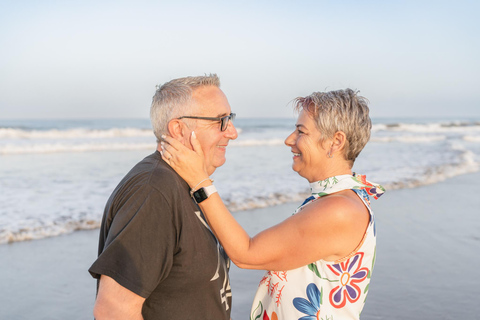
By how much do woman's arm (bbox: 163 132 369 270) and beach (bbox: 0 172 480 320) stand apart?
2566 millimetres

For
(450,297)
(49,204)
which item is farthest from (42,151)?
(450,297)

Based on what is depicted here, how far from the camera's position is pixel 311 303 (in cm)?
235

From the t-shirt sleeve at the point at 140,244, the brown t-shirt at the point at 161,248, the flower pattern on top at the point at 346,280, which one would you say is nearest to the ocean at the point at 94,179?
the brown t-shirt at the point at 161,248

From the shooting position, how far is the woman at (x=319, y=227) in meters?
2.22

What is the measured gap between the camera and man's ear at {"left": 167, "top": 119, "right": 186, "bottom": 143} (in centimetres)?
235

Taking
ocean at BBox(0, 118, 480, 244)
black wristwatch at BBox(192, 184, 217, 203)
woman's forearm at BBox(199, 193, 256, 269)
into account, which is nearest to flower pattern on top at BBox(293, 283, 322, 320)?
woman's forearm at BBox(199, 193, 256, 269)

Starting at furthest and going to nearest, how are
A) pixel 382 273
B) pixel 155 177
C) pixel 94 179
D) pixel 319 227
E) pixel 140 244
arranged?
pixel 94 179 → pixel 382 273 → pixel 319 227 → pixel 155 177 → pixel 140 244

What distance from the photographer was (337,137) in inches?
95.5

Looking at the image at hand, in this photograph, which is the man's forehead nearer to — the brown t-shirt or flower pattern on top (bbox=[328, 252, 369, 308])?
the brown t-shirt

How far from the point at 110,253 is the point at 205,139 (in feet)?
2.89

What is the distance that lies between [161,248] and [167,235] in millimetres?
64

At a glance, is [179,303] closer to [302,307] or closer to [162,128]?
[302,307]

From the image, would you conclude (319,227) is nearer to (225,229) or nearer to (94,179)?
(225,229)

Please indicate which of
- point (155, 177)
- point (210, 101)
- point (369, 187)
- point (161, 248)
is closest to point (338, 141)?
point (369, 187)
